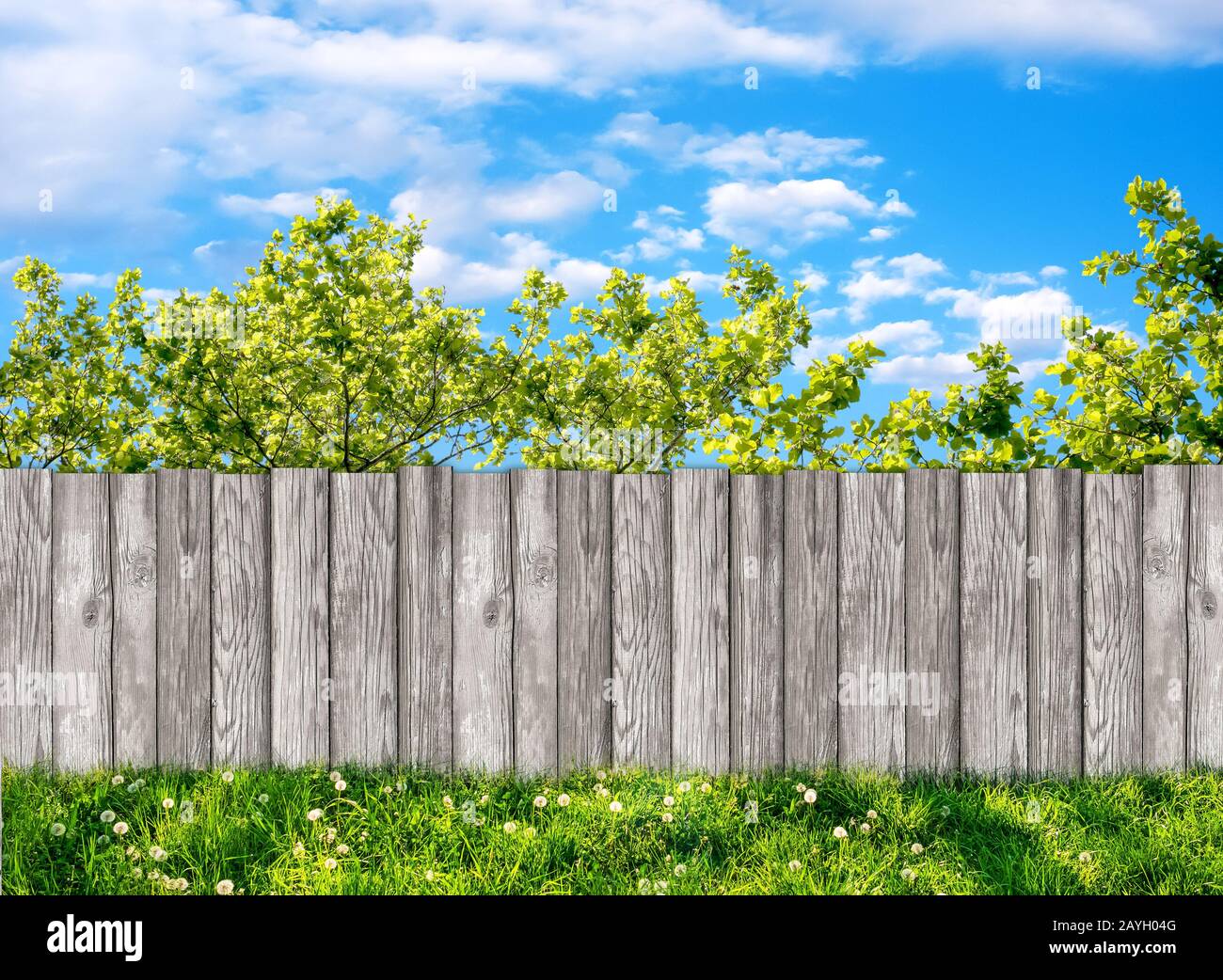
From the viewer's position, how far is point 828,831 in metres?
4.36

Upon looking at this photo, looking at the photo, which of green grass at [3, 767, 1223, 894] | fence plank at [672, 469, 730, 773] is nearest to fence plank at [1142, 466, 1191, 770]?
green grass at [3, 767, 1223, 894]

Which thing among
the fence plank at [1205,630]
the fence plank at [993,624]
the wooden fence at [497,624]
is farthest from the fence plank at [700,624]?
the fence plank at [1205,630]

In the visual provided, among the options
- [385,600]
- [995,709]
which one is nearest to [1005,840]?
[995,709]

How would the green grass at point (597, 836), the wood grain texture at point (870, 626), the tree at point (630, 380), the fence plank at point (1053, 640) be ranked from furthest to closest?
the tree at point (630, 380) < the fence plank at point (1053, 640) < the wood grain texture at point (870, 626) < the green grass at point (597, 836)

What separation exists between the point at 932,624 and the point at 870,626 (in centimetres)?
32

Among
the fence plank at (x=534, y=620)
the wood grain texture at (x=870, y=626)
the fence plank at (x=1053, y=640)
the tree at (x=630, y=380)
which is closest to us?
the fence plank at (x=534, y=620)

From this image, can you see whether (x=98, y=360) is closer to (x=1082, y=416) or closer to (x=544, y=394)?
(x=544, y=394)

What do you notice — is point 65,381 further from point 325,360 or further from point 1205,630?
point 1205,630

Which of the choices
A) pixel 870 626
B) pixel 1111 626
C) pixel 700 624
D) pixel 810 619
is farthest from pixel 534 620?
pixel 1111 626

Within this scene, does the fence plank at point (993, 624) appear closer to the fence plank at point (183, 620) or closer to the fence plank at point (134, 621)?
the fence plank at point (183, 620)

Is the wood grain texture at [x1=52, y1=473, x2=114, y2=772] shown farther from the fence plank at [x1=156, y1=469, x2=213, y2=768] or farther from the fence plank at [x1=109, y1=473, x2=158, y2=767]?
the fence plank at [x1=156, y1=469, x2=213, y2=768]

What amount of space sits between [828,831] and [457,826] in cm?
160

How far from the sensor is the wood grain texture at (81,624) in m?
4.81

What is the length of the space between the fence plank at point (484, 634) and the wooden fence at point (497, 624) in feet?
0.03
